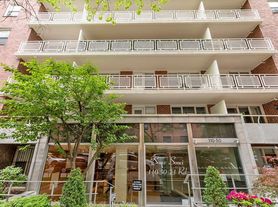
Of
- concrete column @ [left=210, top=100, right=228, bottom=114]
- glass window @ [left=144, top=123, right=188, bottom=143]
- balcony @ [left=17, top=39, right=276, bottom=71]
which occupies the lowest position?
glass window @ [left=144, top=123, right=188, bottom=143]

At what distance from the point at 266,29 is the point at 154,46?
8.83 m

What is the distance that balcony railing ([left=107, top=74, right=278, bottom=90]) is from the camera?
458 inches

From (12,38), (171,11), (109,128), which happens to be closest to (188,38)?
(171,11)

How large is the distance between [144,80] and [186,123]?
13.0 feet

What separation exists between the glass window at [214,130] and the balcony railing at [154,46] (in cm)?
556

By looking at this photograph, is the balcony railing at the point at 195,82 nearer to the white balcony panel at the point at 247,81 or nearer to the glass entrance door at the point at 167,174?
the white balcony panel at the point at 247,81

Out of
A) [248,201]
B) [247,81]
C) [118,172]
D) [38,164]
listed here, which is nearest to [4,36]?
[38,164]

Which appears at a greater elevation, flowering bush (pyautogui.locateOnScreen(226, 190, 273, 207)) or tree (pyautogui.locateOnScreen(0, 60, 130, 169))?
tree (pyautogui.locateOnScreen(0, 60, 130, 169))

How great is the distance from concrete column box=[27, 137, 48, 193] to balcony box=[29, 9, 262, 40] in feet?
29.2

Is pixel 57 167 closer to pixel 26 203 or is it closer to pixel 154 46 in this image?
pixel 26 203

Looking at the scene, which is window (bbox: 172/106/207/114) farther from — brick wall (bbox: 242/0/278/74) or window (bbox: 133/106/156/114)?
brick wall (bbox: 242/0/278/74)

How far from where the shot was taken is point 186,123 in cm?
1040

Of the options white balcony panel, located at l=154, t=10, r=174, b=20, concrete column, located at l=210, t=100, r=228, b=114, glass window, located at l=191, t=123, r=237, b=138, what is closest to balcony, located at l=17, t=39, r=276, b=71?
white balcony panel, located at l=154, t=10, r=174, b=20

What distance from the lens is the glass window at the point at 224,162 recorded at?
9.15 metres
